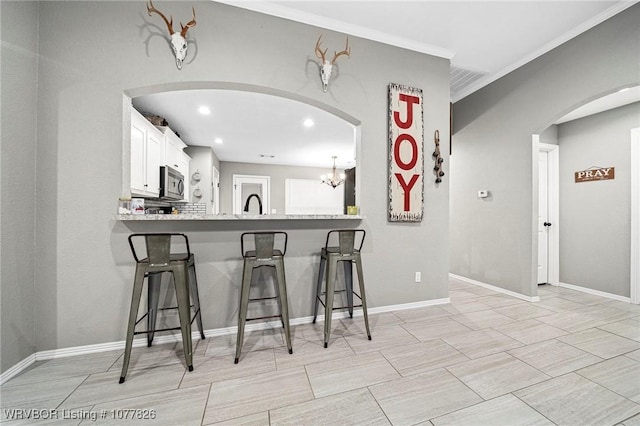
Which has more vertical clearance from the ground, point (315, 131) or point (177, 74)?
point (315, 131)

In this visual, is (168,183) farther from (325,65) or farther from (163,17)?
(325,65)

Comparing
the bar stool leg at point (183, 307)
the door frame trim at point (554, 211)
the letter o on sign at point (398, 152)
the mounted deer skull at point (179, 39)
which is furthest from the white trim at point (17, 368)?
the door frame trim at point (554, 211)

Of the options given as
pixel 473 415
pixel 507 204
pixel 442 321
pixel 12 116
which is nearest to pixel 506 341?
pixel 442 321

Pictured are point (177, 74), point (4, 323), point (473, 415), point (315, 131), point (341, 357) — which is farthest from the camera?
point (315, 131)

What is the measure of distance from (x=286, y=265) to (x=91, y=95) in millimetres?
2035

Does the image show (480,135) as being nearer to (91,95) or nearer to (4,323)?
(91,95)

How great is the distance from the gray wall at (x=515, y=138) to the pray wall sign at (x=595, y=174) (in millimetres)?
1194

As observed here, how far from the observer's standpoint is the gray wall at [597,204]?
3117 millimetres

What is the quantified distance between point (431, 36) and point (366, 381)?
331 cm

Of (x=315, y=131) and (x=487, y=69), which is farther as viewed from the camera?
(x=315, y=131)

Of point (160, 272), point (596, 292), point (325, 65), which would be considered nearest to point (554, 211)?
point (596, 292)

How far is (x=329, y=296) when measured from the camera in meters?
1.99

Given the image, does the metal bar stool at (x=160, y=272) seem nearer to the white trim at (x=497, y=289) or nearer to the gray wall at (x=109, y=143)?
the gray wall at (x=109, y=143)

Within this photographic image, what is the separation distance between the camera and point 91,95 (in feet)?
6.14
